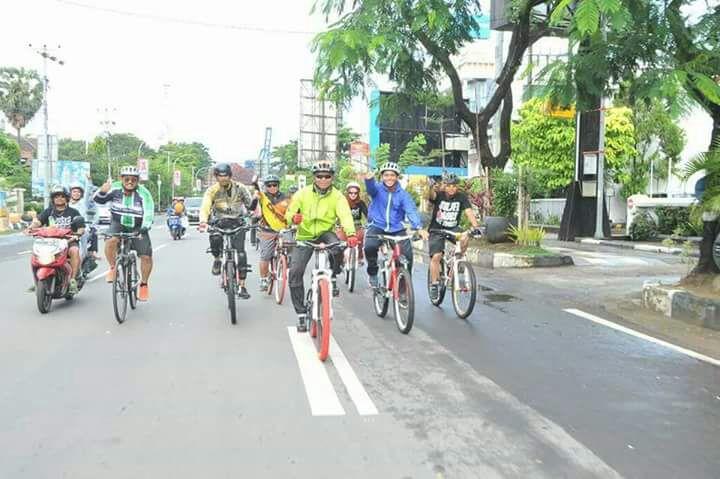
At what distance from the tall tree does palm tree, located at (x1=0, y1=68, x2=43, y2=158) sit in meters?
51.6

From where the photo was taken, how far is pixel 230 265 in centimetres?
781

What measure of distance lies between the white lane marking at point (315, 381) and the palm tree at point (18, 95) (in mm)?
59515

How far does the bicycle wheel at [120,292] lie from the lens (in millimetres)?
7919

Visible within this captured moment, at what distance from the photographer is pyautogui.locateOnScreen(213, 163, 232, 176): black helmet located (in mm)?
8492

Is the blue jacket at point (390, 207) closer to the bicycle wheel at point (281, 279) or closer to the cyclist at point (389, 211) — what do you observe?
the cyclist at point (389, 211)

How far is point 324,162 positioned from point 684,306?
16.2 ft

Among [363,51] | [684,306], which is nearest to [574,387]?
[684,306]

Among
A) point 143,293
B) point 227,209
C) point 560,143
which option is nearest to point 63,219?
point 143,293

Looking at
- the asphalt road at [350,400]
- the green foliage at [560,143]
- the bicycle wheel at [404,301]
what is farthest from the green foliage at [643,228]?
the bicycle wheel at [404,301]

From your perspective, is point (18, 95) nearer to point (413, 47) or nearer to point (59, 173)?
point (59, 173)

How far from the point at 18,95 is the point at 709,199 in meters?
61.6

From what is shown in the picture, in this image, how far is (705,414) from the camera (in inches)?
193

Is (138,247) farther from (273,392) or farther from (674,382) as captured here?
(674,382)

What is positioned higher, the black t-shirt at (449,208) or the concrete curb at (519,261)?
the black t-shirt at (449,208)
